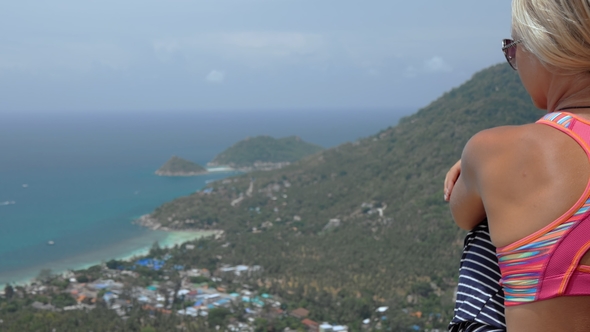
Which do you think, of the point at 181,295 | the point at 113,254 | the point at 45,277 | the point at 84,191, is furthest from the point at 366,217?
the point at 84,191

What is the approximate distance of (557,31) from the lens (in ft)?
2.06

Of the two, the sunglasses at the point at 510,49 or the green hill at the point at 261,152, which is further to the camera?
the green hill at the point at 261,152

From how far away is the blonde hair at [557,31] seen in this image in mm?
616

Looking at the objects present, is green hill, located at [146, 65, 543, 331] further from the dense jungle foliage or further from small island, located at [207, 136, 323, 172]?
small island, located at [207, 136, 323, 172]

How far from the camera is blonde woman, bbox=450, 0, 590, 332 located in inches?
23.5

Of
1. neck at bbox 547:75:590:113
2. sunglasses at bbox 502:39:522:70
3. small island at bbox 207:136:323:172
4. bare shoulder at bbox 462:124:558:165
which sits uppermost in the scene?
sunglasses at bbox 502:39:522:70

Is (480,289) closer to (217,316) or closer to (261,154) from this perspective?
(217,316)

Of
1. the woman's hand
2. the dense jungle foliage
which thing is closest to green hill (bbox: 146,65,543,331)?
the dense jungle foliage

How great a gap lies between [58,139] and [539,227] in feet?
273

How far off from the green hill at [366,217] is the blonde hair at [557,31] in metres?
12.9

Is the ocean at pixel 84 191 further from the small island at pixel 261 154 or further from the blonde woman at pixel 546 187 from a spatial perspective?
the blonde woman at pixel 546 187

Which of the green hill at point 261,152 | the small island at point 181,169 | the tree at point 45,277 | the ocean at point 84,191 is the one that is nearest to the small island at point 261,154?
the green hill at point 261,152

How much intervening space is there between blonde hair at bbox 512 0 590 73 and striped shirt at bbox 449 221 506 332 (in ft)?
0.78

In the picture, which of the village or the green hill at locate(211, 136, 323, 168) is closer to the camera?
the village
